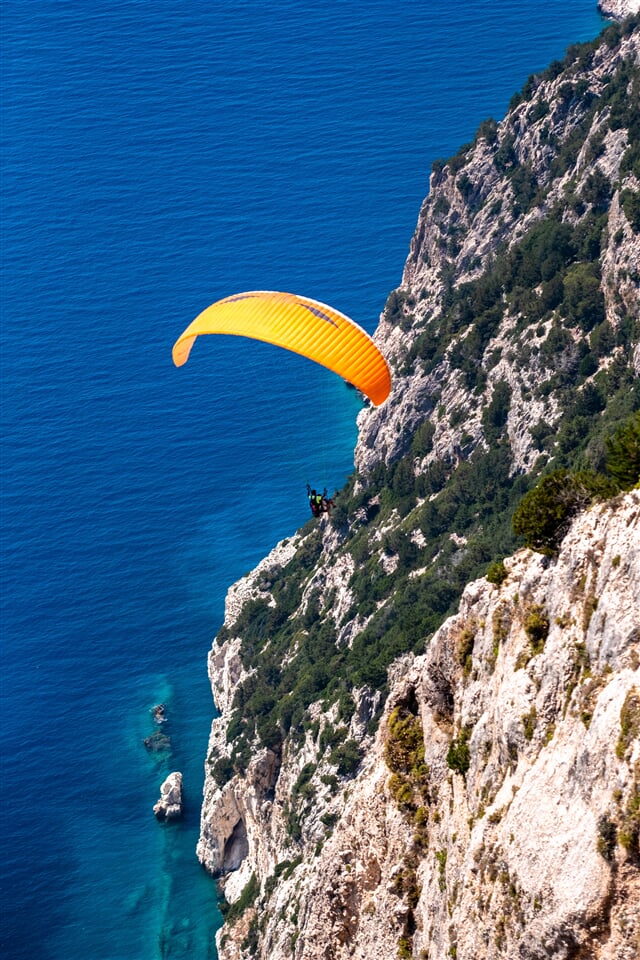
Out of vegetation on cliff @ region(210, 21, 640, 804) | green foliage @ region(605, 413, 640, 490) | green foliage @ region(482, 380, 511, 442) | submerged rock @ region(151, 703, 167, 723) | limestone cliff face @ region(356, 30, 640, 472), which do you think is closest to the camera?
green foliage @ region(605, 413, 640, 490)

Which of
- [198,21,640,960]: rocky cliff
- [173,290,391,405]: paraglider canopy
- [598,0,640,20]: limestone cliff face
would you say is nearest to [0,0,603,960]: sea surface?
[598,0,640,20]: limestone cliff face

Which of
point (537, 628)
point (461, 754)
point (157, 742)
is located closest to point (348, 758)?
point (157, 742)

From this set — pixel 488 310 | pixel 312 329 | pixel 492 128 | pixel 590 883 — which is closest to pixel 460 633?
pixel 590 883

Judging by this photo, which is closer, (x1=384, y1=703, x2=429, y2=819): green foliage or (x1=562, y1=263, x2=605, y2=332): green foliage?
(x1=384, y1=703, x2=429, y2=819): green foliage

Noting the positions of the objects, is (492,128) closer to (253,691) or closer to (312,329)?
(253,691)

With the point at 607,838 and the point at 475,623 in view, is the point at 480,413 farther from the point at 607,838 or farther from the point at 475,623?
the point at 607,838

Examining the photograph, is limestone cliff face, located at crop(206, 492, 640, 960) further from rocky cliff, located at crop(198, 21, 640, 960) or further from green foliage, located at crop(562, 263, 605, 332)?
green foliage, located at crop(562, 263, 605, 332)
